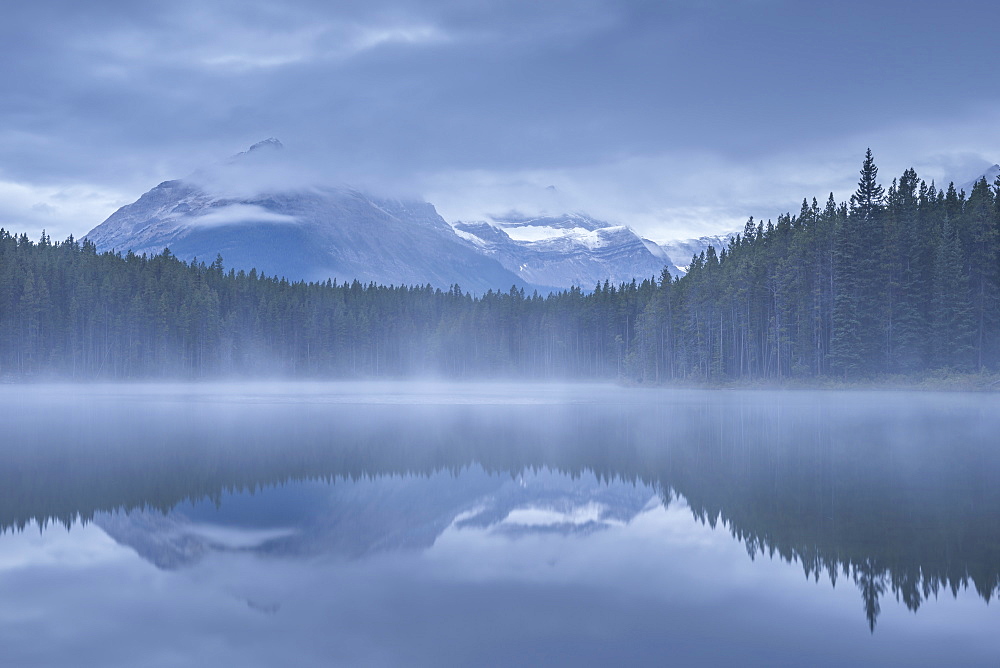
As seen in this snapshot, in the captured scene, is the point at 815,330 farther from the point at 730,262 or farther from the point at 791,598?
the point at 791,598

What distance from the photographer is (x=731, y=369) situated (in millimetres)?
92000

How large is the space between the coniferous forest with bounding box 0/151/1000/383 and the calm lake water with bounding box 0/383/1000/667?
4737cm

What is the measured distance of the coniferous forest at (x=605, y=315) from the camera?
68.9 meters

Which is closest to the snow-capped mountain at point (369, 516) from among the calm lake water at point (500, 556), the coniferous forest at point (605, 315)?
the calm lake water at point (500, 556)

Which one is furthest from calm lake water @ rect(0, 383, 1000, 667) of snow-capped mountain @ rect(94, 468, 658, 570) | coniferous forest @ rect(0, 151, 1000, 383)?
coniferous forest @ rect(0, 151, 1000, 383)

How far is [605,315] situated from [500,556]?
461ft

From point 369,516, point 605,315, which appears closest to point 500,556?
point 369,516

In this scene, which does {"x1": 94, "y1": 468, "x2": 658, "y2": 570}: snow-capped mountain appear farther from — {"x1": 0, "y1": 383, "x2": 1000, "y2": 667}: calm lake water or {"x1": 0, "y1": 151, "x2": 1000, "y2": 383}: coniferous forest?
{"x1": 0, "y1": 151, "x2": 1000, "y2": 383}: coniferous forest

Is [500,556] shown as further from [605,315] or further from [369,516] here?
[605,315]

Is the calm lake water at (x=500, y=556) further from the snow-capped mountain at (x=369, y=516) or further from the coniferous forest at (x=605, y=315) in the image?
the coniferous forest at (x=605, y=315)

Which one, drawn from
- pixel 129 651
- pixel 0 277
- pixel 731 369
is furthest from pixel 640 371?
pixel 129 651

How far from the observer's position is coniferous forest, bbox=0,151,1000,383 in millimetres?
68875

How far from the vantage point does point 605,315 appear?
15150 centimetres

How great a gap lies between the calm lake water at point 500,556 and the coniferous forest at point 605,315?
4737cm
